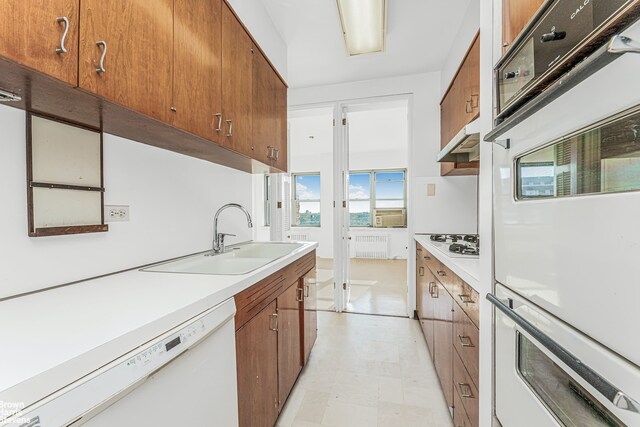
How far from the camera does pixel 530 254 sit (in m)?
0.74

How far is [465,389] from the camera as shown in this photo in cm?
131

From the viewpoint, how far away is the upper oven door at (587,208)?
457 millimetres

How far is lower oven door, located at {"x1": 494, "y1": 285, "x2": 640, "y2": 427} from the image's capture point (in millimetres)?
465

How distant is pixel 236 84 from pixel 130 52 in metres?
0.73

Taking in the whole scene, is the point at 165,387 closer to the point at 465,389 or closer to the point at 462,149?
the point at 465,389

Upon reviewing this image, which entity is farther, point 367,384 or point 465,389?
point 367,384

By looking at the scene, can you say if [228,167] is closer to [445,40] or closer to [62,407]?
[62,407]

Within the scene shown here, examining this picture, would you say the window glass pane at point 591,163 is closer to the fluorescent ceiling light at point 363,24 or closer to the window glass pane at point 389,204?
the fluorescent ceiling light at point 363,24

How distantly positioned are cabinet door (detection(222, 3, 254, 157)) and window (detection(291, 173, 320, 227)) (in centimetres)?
544

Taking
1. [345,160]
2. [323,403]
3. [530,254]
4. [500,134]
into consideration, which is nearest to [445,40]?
[345,160]

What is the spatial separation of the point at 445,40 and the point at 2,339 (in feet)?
10.9

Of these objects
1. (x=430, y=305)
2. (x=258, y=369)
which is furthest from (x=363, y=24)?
(x=258, y=369)

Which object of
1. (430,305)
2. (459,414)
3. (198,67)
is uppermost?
(198,67)

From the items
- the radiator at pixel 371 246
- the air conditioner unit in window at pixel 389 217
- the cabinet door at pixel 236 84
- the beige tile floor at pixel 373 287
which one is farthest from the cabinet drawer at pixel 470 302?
the air conditioner unit in window at pixel 389 217
